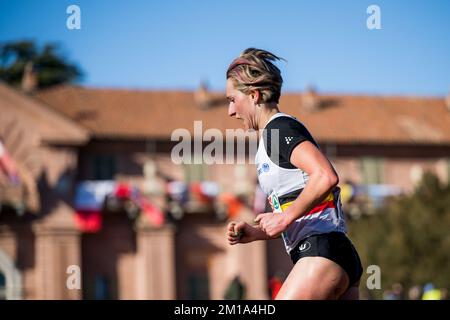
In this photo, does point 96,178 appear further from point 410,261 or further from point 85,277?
point 410,261

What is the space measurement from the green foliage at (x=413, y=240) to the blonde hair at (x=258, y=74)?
119 ft

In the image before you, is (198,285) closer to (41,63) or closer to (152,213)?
(152,213)

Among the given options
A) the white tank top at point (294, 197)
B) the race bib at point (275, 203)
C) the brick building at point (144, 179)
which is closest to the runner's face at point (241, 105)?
the white tank top at point (294, 197)

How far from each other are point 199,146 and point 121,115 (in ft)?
13.5

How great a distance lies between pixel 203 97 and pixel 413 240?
17.2 meters

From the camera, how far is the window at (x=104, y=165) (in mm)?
53875

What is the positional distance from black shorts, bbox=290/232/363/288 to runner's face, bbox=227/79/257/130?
0.71 meters

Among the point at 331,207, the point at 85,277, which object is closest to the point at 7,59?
the point at 85,277

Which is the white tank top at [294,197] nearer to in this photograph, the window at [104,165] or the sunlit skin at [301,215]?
the sunlit skin at [301,215]

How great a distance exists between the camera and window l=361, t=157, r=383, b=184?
57.2 metres

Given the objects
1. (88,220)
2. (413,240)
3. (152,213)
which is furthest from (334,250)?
(152,213)

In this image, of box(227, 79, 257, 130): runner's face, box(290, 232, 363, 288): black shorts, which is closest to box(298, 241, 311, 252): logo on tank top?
box(290, 232, 363, 288): black shorts

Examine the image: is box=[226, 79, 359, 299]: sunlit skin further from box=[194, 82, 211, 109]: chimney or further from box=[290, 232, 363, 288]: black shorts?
box=[194, 82, 211, 109]: chimney

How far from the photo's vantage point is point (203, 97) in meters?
57.8
